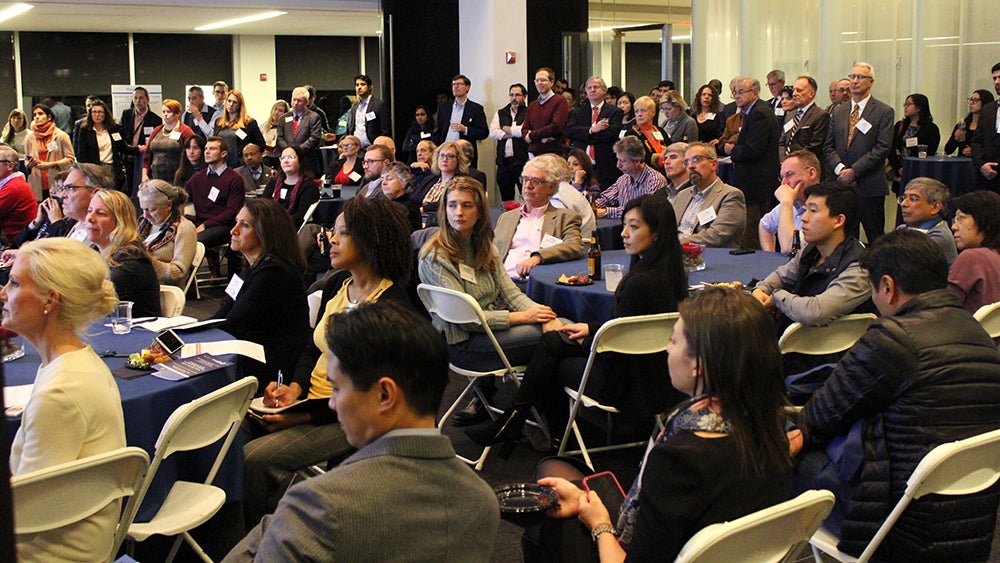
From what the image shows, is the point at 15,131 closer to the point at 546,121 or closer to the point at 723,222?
the point at 546,121

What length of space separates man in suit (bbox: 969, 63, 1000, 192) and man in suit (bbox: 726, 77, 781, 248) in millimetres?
1913

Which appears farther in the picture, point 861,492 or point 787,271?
point 787,271

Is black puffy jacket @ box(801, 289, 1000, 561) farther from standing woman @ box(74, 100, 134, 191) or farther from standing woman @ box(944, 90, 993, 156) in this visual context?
standing woman @ box(74, 100, 134, 191)

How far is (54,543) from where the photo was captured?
2.44m

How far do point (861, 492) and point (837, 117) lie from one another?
6796mm

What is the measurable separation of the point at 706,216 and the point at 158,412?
13.0ft

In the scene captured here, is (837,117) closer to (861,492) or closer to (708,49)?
(708,49)

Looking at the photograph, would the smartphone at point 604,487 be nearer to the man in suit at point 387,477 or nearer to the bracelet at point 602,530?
the bracelet at point 602,530

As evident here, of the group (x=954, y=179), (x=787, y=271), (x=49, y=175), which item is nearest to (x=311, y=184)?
(x=49, y=175)

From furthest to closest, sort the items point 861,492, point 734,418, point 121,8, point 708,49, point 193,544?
point 121,8
point 708,49
point 193,544
point 861,492
point 734,418

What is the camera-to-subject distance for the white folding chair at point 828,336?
154 inches

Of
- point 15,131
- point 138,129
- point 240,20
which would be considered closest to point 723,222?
point 138,129

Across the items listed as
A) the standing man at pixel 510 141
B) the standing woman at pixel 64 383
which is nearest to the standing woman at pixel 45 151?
the standing man at pixel 510 141

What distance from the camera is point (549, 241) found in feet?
19.0
